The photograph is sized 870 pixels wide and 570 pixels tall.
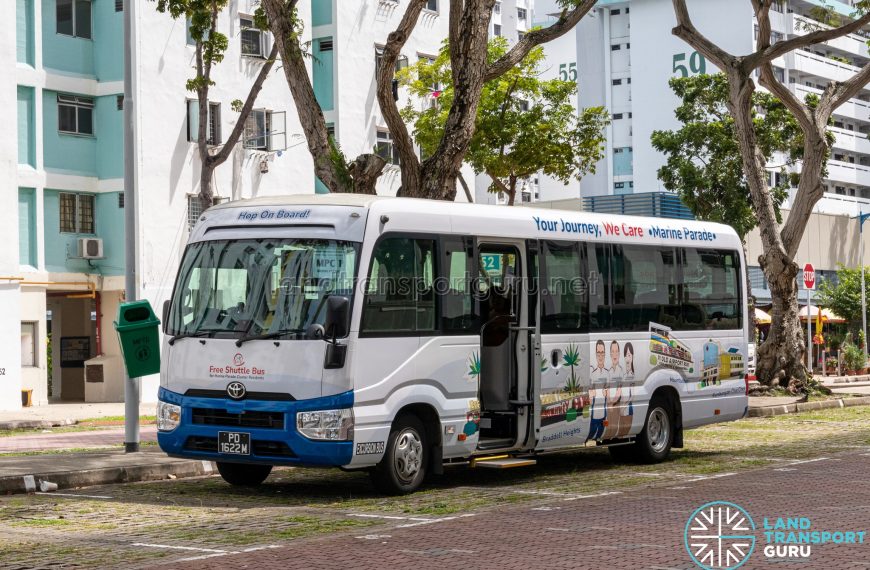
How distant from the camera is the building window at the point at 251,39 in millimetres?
42344

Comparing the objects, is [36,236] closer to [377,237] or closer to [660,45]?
[377,237]

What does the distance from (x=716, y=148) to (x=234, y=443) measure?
38982 mm

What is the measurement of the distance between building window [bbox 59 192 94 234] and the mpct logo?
94.0 feet

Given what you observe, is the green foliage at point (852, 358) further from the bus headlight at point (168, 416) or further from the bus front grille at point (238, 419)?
the bus front grille at point (238, 419)

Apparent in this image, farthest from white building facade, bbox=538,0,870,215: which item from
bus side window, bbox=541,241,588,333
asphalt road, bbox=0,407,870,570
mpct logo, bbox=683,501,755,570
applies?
mpct logo, bbox=683,501,755,570

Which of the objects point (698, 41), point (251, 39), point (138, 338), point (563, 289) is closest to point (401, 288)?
point (563, 289)

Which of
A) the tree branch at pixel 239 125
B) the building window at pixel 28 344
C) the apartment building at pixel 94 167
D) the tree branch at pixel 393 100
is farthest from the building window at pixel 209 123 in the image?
the tree branch at pixel 393 100

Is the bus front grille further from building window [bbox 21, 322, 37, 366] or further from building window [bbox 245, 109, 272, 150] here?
building window [bbox 245, 109, 272, 150]

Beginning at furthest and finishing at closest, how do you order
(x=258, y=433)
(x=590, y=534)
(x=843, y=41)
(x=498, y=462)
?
(x=843, y=41), (x=498, y=462), (x=258, y=433), (x=590, y=534)

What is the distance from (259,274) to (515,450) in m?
3.67

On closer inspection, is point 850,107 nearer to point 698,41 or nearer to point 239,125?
point 698,41

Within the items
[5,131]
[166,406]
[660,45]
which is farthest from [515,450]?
[660,45]

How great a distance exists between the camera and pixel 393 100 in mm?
19562

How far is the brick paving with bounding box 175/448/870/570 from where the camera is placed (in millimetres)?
9328
